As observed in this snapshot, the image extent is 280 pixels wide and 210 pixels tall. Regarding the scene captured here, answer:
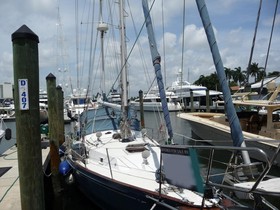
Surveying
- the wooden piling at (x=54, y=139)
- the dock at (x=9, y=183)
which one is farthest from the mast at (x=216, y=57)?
the wooden piling at (x=54, y=139)

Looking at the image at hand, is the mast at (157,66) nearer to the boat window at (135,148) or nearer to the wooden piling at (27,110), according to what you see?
the boat window at (135,148)

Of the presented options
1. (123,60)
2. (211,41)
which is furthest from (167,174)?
(123,60)

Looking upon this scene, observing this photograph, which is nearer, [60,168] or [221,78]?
[221,78]

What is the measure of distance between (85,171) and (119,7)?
19.0 ft

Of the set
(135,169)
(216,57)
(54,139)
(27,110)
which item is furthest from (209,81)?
(27,110)

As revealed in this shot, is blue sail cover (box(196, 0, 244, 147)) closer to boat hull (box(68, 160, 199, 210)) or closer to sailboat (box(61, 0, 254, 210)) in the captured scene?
sailboat (box(61, 0, 254, 210))

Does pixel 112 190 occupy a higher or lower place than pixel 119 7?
lower

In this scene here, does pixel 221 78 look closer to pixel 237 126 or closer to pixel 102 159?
pixel 237 126

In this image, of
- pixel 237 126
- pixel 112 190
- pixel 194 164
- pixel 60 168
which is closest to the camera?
pixel 194 164

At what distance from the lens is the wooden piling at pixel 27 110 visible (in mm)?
5656

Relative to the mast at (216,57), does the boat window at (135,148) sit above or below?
below

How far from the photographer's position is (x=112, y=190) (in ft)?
23.8

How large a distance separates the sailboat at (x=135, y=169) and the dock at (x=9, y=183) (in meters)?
1.63

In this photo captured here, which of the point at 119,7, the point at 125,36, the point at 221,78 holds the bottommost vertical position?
the point at 221,78
